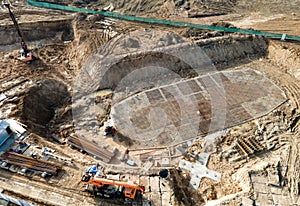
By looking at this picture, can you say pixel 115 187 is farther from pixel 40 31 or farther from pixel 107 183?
pixel 40 31

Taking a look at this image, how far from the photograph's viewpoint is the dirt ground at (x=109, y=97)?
12133 millimetres

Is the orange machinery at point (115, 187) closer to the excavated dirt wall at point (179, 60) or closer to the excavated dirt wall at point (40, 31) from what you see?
the excavated dirt wall at point (179, 60)

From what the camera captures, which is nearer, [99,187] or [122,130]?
[99,187]

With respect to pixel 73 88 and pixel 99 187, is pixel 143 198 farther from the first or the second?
pixel 73 88

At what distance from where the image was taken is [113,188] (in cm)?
1128

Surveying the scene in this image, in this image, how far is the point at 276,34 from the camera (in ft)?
74.6

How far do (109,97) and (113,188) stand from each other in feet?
28.3

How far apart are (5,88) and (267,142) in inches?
716

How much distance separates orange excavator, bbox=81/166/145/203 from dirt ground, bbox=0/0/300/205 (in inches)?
21.5

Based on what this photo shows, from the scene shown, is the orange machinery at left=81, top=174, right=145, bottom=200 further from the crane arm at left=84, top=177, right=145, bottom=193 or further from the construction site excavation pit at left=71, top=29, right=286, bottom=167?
the construction site excavation pit at left=71, top=29, right=286, bottom=167

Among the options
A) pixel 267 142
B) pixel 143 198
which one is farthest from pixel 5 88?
pixel 267 142

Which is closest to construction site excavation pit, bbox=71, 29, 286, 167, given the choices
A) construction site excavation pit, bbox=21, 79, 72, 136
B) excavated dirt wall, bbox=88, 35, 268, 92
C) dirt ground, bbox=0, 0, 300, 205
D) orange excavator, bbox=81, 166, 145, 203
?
excavated dirt wall, bbox=88, 35, 268, 92

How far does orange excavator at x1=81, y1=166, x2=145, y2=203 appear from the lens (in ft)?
36.6

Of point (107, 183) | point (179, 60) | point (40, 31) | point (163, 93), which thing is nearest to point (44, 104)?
point (163, 93)
